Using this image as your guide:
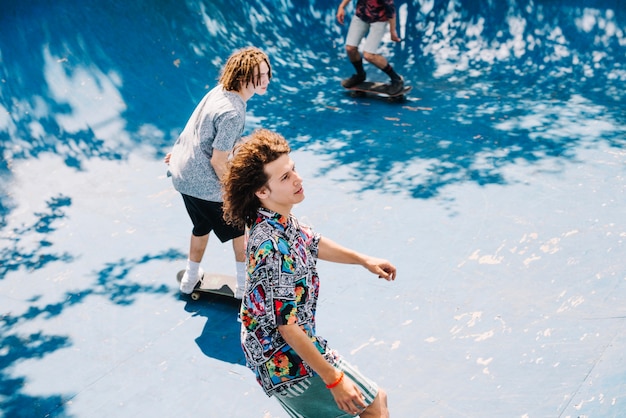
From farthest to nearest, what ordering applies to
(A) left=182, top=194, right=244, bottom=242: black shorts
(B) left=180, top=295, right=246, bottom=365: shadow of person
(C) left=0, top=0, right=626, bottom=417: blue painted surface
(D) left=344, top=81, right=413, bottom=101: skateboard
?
1. (D) left=344, top=81, right=413, bottom=101: skateboard
2. (A) left=182, top=194, right=244, bottom=242: black shorts
3. (B) left=180, top=295, right=246, bottom=365: shadow of person
4. (C) left=0, top=0, right=626, bottom=417: blue painted surface

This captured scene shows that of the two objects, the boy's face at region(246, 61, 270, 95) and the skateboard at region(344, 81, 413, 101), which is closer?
the boy's face at region(246, 61, 270, 95)

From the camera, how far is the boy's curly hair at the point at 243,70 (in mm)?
3838

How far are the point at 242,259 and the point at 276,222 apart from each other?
1914mm

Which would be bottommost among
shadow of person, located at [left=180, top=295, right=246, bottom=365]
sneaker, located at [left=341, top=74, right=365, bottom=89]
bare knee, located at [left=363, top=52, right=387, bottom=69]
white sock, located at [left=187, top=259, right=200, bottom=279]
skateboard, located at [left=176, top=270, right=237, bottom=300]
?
shadow of person, located at [left=180, top=295, right=246, bottom=365]

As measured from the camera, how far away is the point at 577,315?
161 inches

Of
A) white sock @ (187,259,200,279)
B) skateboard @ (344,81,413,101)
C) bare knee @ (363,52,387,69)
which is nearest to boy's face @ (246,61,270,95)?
white sock @ (187,259,200,279)

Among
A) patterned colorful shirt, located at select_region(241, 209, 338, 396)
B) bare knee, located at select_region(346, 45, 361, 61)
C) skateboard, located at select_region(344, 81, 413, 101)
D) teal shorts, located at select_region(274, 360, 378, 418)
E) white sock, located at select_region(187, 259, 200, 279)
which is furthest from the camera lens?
bare knee, located at select_region(346, 45, 361, 61)

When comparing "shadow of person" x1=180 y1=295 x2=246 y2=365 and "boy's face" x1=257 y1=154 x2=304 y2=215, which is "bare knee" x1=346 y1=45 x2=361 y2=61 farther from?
"boy's face" x1=257 y1=154 x2=304 y2=215

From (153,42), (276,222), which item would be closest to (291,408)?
(276,222)


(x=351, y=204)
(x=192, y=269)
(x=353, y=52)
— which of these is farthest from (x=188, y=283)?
(x=353, y=52)

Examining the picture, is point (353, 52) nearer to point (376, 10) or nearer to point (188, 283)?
point (376, 10)

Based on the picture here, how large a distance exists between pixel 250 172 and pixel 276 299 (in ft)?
1.64

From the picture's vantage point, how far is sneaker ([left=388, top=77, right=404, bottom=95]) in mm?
8103

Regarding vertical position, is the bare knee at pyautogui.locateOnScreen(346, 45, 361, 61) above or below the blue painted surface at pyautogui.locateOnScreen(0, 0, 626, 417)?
above
